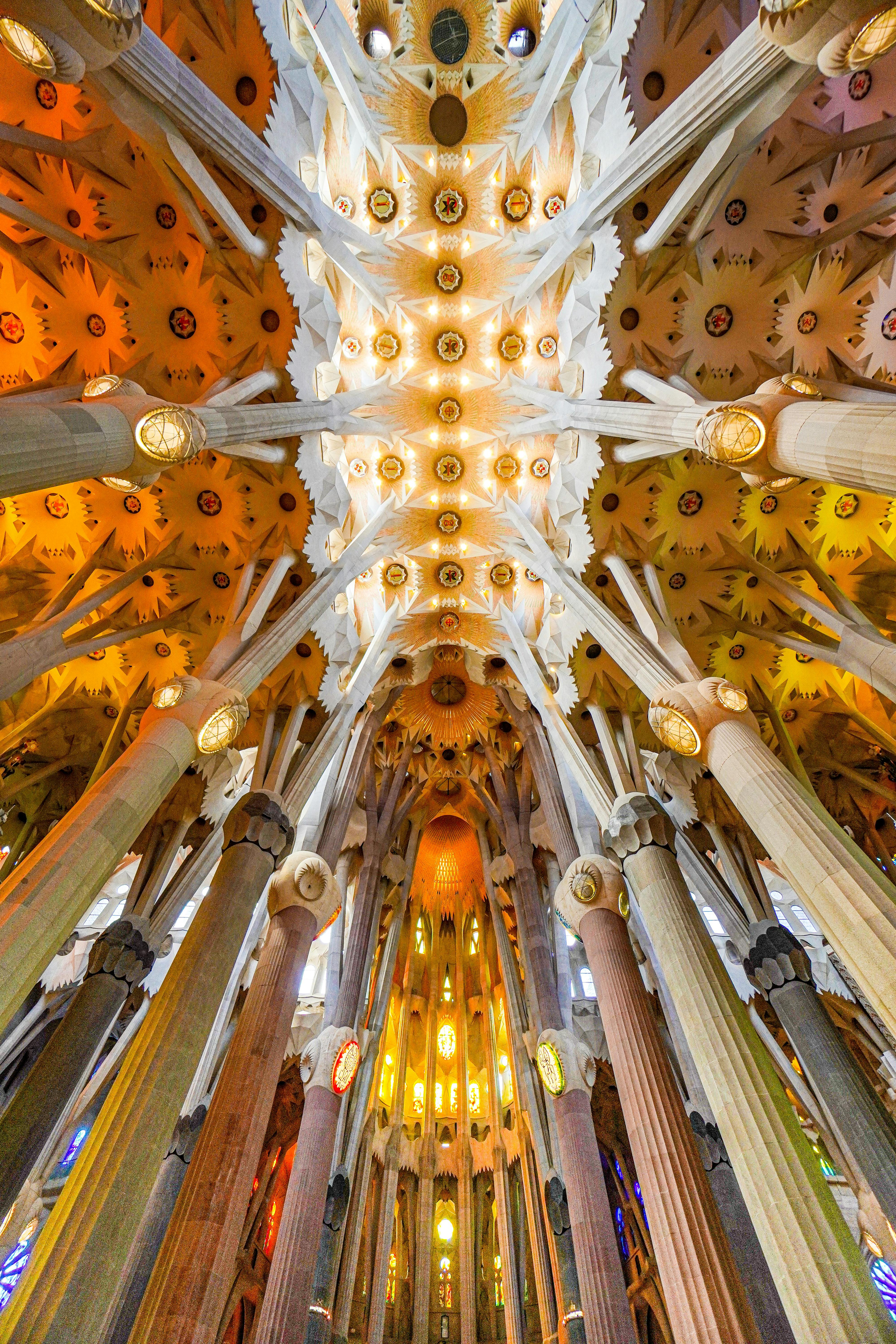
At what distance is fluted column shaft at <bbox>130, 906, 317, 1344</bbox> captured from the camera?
747cm

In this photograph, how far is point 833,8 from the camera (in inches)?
236

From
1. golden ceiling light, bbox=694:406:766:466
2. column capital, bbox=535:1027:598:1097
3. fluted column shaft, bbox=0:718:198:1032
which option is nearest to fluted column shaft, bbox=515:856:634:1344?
column capital, bbox=535:1027:598:1097

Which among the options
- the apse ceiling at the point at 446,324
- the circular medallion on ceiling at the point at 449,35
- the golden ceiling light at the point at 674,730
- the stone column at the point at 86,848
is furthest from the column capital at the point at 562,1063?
the circular medallion on ceiling at the point at 449,35

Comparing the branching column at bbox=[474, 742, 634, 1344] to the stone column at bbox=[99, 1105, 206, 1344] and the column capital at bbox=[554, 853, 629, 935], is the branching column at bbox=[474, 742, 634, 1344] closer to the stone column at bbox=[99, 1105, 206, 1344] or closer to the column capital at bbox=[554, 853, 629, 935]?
the column capital at bbox=[554, 853, 629, 935]

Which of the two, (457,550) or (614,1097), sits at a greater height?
(457,550)

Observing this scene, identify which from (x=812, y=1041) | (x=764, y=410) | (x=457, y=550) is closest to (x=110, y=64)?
(x=764, y=410)

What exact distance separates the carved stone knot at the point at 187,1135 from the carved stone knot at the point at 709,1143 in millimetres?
9673

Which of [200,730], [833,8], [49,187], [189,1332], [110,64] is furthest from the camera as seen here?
[49,187]

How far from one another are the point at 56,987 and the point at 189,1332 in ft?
39.2

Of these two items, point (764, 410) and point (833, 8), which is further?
point (764, 410)

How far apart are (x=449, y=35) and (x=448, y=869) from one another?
73.3ft

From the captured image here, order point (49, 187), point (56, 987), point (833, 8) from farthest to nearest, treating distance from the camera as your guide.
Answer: point (56, 987) < point (49, 187) < point (833, 8)

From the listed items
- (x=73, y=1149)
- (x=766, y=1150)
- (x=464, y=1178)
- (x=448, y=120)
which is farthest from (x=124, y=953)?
(x=448, y=120)

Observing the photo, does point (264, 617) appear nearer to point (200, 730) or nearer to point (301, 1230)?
point (200, 730)
